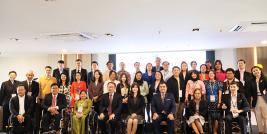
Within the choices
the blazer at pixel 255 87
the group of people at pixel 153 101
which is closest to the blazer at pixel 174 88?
the group of people at pixel 153 101

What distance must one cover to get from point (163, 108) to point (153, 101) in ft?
0.77

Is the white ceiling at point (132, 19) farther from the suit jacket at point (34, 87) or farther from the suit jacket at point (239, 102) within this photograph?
the suit jacket at point (239, 102)

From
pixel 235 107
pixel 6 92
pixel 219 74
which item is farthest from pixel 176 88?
pixel 6 92

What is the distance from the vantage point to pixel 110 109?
5.35m

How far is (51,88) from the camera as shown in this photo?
19.0 ft

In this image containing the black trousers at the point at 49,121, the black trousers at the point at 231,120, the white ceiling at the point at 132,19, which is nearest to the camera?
the white ceiling at the point at 132,19

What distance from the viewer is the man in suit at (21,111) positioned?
205 inches

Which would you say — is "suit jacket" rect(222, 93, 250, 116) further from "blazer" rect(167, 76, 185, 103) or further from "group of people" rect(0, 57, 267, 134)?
"blazer" rect(167, 76, 185, 103)

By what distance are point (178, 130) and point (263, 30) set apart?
2.96m

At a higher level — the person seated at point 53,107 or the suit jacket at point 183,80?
the suit jacket at point 183,80

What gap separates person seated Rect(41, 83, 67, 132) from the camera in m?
5.36

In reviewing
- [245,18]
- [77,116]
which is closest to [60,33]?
[77,116]

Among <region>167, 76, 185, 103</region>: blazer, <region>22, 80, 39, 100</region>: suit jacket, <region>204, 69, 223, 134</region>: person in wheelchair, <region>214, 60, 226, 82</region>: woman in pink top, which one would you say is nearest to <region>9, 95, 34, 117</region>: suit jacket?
<region>22, 80, 39, 100</region>: suit jacket

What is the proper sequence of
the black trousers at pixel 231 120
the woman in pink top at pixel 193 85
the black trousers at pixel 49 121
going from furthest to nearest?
the woman in pink top at pixel 193 85
the black trousers at pixel 49 121
the black trousers at pixel 231 120
